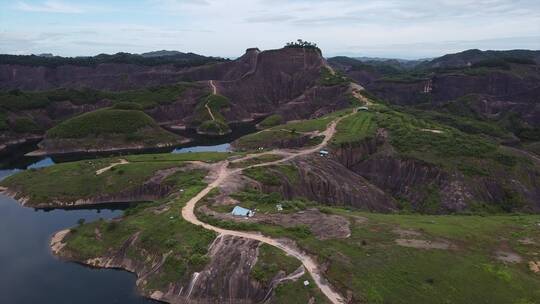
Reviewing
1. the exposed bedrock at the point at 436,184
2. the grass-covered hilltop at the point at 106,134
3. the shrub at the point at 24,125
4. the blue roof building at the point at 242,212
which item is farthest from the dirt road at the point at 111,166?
the shrub at the point at 24,125

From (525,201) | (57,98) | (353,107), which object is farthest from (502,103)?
(57,98)

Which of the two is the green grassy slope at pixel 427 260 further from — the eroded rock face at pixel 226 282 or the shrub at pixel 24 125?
the shrub at pixel 24 125

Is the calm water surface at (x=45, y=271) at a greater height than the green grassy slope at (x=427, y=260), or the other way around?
the green grassy slope at (x=427, y=260)

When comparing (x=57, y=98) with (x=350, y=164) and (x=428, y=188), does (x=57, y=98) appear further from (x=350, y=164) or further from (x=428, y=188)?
(x=428, y=188)

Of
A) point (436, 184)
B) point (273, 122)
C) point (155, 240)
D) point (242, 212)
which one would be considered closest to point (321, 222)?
point (242, 212)

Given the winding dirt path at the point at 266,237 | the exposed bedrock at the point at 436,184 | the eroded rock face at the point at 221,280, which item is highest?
the winding dirt path at the point at 266,237

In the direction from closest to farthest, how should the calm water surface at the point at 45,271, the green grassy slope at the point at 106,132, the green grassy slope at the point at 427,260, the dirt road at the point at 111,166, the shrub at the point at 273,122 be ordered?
the green grassy slope at the point at 427,260 → the calm water surface at the point at 45,271 → the dirt road at the point at 111,166 → the green grassy slope at the point at 106,132 → the shrub at the point at 273,122

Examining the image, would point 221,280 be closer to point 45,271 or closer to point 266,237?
point 266,237

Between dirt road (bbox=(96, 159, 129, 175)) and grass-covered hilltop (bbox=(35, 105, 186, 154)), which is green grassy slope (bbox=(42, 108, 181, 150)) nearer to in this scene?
grass-covered hilltop (bbox=(35, 105, 186, 154))
